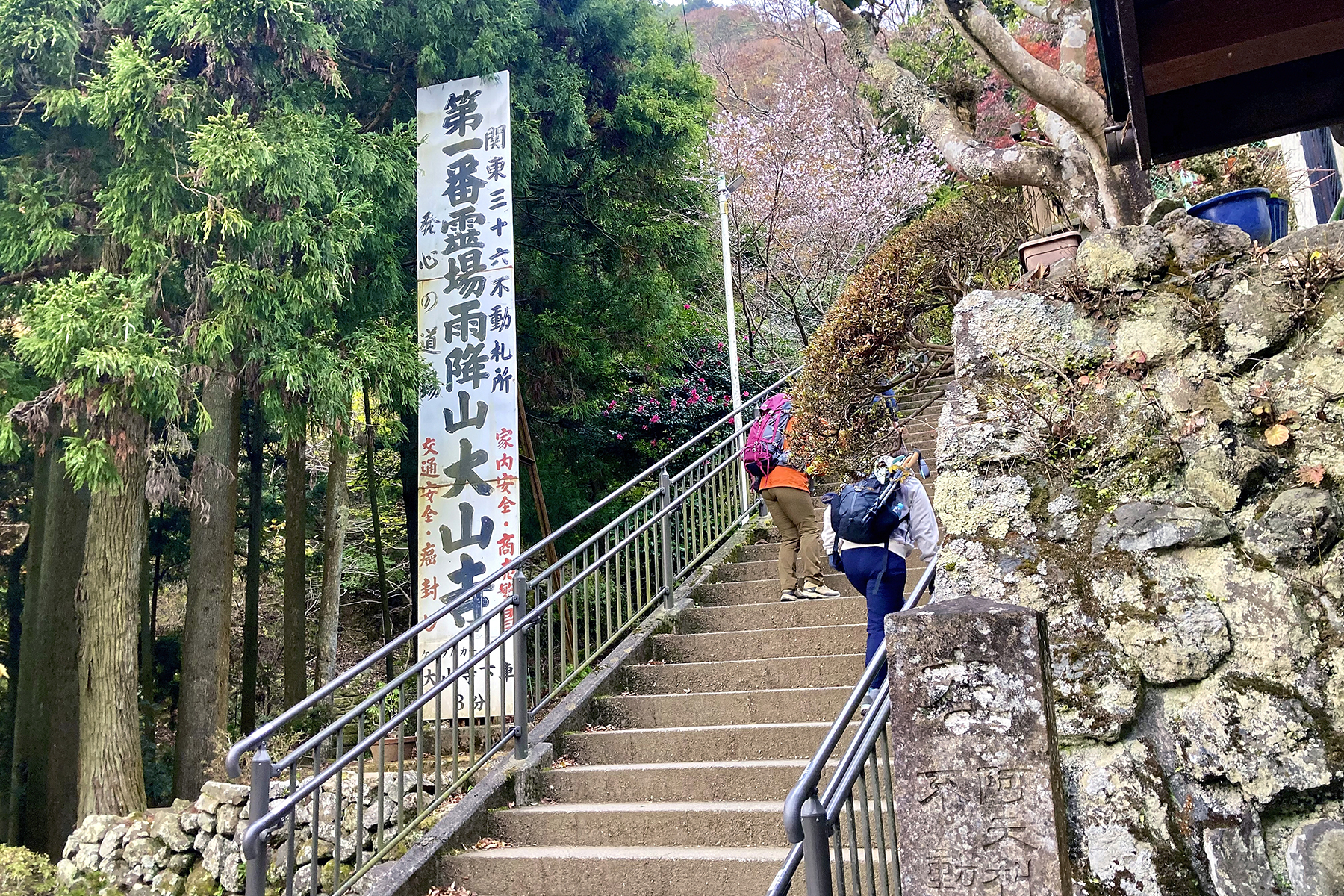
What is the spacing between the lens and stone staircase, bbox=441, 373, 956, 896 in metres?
4.37

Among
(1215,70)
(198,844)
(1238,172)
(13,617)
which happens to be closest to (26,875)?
(198,844)

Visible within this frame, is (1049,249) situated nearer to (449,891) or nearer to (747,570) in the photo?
(747,570)

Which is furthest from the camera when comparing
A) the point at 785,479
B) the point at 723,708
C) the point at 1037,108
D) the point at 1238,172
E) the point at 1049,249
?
the point at 1037,108

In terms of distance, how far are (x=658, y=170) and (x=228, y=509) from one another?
18.9ft

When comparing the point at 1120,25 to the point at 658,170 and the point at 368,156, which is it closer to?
the point at 368,156

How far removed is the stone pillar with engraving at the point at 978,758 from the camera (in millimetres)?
2600

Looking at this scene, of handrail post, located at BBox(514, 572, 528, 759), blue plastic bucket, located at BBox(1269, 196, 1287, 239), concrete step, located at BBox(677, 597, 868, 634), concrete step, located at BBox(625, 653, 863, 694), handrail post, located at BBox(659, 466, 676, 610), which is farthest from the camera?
handrail post, located at BBox(659, 466, 676, 610)

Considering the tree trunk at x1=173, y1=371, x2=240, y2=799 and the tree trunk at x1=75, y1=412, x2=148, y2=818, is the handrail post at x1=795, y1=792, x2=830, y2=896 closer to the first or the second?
the tree trunk at x1=75, y1=412, x2=148, y2=818

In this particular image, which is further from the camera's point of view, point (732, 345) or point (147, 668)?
point (147, 668)

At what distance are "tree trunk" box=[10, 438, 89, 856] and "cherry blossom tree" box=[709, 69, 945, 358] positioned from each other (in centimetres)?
811

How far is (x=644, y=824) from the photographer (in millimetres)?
4668

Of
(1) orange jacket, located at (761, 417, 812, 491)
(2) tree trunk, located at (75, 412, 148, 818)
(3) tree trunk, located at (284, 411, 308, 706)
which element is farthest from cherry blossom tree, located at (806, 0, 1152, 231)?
(3) tree trunk, located at (284, 411, 308, 706)

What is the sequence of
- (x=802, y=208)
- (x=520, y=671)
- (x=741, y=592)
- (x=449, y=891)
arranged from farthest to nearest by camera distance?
(x=802, y=208)
(x=741, y=592)
(x=520, y=671)
(x=449, y=891)

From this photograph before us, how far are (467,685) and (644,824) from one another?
1967 millimetres
